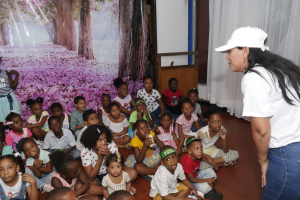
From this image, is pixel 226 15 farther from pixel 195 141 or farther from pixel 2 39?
pixel 2 39

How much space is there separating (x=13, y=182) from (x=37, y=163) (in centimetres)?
36

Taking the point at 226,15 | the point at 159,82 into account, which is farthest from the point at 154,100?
the point at 226,15

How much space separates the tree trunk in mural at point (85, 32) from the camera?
150 inches

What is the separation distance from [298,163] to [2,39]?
4028 mm

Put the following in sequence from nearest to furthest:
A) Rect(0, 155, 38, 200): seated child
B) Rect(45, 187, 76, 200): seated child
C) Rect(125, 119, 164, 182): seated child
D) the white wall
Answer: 1. Rect(45, 187, 76, 200): seated child
2. Rect(0, 155, 38, 200): seated child
3. Rect(125, 119, 164, 182): seated child
4. the white wall

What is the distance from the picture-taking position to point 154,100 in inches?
155

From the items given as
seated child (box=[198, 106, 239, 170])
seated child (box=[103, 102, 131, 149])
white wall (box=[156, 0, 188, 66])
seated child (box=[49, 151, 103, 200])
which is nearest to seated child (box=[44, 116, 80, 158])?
seated child (box=[103, 102, 131, 149])

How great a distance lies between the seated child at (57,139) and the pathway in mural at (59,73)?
3.79 ft

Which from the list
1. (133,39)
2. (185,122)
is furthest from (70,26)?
(185,122)

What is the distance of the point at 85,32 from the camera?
390 cm

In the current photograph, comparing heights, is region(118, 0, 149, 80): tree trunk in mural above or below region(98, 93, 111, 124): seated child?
above

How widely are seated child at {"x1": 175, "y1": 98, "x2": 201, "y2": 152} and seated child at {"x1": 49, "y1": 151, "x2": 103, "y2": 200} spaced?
1391 mm

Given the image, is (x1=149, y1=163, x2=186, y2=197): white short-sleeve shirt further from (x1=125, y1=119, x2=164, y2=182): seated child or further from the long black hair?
the long black hair

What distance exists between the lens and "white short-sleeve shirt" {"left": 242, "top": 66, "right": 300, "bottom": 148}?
1.09 metres
